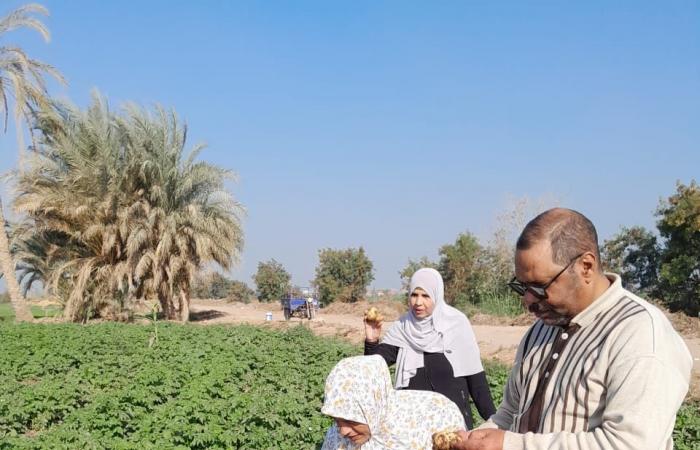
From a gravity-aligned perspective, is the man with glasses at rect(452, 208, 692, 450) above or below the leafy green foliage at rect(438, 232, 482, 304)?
below

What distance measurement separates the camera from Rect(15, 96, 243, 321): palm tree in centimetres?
1727

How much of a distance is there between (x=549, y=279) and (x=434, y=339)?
195 centimetres

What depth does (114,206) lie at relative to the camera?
17391 mm

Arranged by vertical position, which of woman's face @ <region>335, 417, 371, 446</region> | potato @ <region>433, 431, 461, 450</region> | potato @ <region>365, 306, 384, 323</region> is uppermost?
potato @ <region>365, 306, 384, 323</region>

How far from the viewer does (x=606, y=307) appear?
5.31 feet

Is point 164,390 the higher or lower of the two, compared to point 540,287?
lower

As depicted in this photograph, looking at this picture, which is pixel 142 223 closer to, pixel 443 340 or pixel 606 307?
pixel 443 340

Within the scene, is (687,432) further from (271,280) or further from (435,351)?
(271,280)

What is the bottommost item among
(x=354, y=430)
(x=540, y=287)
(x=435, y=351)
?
(x=354, y=430)

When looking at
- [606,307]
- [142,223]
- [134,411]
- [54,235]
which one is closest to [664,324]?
[606,307]

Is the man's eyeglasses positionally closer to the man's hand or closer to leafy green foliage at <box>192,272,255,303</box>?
the man's hand

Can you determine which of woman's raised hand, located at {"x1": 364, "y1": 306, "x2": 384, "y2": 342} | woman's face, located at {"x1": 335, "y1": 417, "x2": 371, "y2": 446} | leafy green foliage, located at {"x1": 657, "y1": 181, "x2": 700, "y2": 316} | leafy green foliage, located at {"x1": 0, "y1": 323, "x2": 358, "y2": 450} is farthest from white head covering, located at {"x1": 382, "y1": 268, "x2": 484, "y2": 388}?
leafy green foliage, located at {"x1": 657, "y1": 181, "x2": 700, "y2": 316}

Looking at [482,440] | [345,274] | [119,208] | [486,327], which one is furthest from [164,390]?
[345,274]

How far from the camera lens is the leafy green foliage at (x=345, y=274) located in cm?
2481
